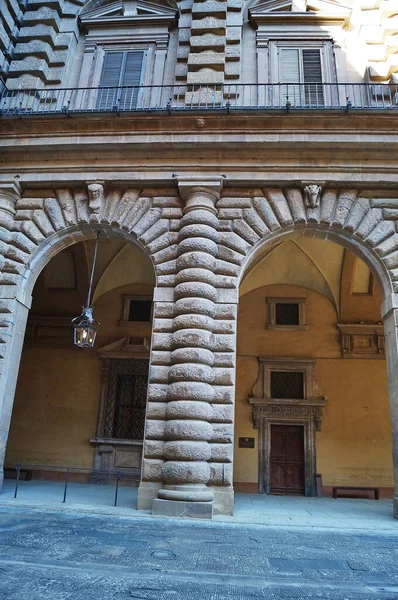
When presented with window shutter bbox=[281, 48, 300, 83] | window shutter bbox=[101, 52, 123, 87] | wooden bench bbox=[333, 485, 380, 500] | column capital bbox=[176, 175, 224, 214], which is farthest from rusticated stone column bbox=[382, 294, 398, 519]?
window shutter bbox=[101, 52, 123, 87]

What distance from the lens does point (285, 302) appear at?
14.8 metres

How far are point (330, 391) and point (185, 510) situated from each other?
307 inches

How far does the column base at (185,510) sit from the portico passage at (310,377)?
604 cm

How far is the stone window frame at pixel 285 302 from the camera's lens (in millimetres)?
14344

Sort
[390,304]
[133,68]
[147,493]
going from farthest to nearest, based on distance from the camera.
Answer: [133,68] → [390,304] → [147,493]

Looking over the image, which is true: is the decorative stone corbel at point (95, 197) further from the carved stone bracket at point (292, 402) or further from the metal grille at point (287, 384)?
Answer: the metal grille at point (287, 384)

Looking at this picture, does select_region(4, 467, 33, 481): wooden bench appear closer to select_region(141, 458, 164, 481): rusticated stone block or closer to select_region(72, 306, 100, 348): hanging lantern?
select_region(72, 306, 100, 348): hanging lantern

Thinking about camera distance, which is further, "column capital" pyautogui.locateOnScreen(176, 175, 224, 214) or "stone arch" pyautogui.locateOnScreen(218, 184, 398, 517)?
"column capital" pyautogui.locateOnScreen(176, 175, 224, 214)

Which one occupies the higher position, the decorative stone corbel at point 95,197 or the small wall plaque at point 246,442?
the decorative stone corbel at point 95,197

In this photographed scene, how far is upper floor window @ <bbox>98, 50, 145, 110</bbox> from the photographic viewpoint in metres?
11.5

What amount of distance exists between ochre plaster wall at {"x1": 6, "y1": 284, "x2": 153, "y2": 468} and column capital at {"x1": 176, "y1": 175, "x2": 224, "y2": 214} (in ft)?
19.1

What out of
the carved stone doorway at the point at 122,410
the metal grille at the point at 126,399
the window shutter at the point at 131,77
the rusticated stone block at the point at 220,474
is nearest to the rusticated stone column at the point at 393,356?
the rusticated stone block at the point at 220,474

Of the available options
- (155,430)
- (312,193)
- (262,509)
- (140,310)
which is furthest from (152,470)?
(140,310)

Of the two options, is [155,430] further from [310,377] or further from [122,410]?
[310,377]
